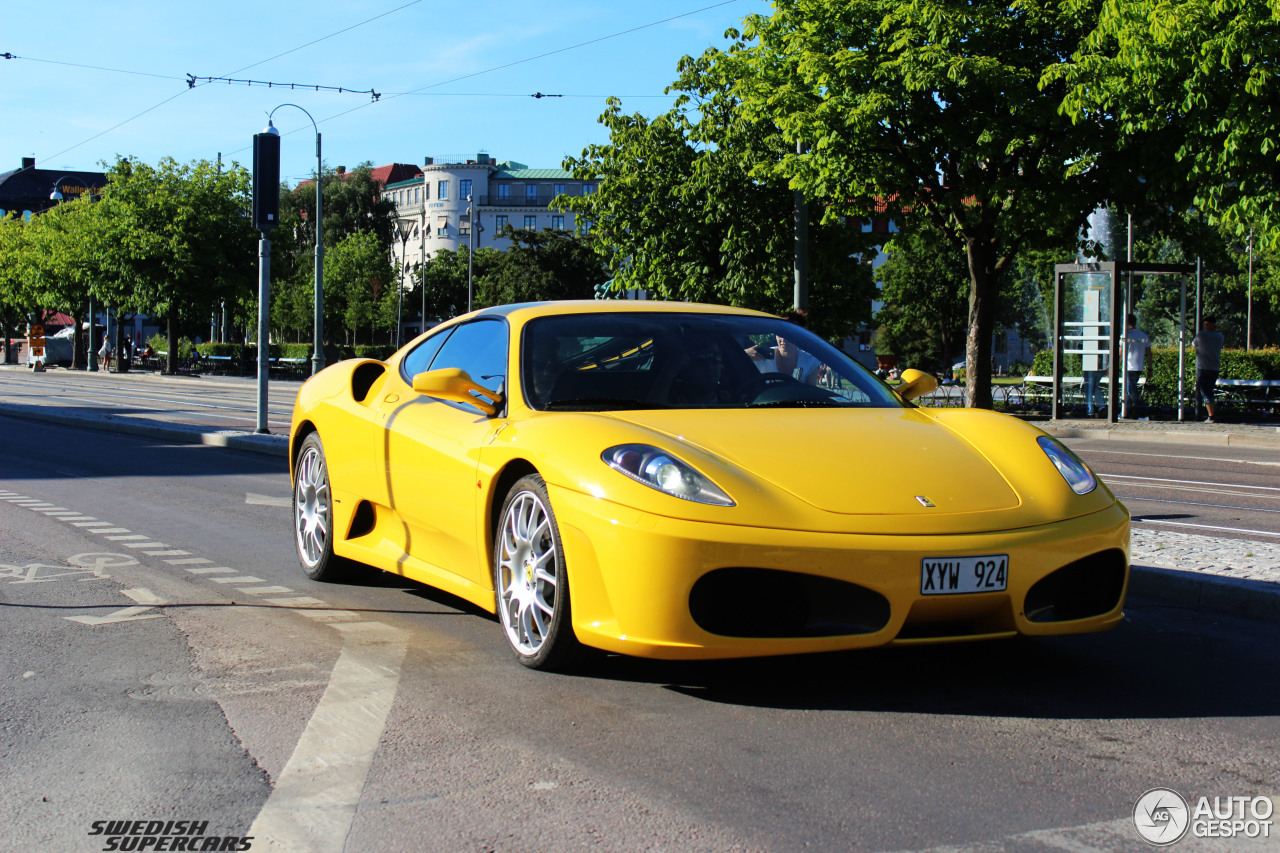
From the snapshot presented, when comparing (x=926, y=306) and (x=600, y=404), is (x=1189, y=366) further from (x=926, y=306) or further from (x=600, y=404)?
(x=926, y=306)

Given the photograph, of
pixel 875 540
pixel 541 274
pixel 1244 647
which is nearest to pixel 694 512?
pixel 875 540

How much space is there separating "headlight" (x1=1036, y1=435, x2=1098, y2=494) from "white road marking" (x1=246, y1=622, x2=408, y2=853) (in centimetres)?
235

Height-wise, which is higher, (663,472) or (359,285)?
(359,285)

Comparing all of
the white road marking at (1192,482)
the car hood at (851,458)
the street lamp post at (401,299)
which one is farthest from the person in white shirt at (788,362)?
the street lamp post at (401,299)

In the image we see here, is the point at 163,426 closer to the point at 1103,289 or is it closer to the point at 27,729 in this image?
the point at 27,729

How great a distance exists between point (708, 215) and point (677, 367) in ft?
A: 74.2

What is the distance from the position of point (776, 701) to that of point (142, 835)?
1880mm

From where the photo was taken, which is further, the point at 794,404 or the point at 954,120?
the point at 954,120

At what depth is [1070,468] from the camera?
443 cm

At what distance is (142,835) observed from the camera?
286cm

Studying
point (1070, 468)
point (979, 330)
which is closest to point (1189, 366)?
point (979, 330)

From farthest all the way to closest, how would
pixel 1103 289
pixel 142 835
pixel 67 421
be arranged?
pixel 1103 289
pixel 67 421
pixel 142 835

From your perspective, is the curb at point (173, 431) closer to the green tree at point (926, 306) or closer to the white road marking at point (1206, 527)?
the white road marking at point (1206, 527)

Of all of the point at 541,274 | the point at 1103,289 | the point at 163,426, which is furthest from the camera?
the point at 541,274
